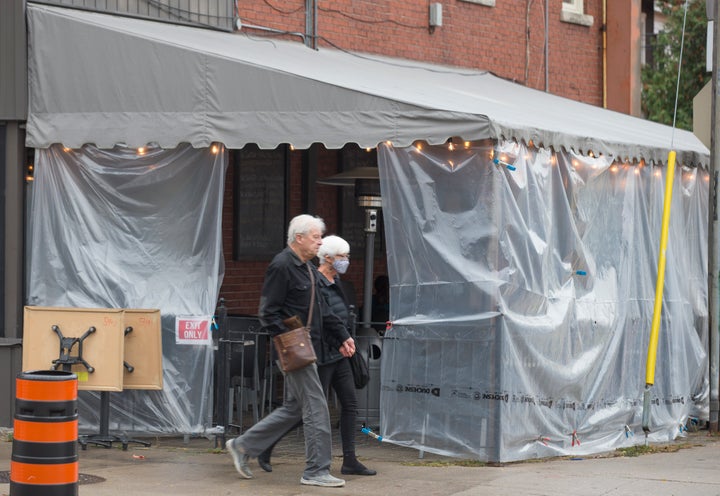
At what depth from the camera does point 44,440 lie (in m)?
6.96

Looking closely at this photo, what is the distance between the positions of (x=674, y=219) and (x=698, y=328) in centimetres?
119

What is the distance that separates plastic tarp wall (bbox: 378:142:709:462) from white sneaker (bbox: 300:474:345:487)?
4.65 feet

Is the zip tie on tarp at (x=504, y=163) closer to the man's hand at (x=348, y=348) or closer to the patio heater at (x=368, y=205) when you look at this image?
the man's hand at (x=348, y=348)

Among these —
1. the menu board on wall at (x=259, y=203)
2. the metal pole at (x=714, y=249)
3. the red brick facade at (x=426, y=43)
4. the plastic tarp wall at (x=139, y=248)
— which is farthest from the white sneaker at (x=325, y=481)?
the menu board on wall at (x=259, y=203)

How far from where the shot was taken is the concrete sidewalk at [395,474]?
8844mm

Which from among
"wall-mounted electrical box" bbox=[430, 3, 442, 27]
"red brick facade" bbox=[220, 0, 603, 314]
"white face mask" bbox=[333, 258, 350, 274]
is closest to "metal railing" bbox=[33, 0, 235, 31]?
"red brick facade" bbox=[220, 0, 603, 314]

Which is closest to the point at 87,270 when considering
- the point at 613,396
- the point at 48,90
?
the point at 48,90

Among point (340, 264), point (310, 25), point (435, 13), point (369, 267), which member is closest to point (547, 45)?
point (435, 13)

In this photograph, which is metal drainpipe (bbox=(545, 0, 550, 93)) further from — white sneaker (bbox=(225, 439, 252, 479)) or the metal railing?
white sneaker (bbox=(225, 439, 252, 479))

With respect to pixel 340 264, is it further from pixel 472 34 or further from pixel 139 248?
pixel 472 34

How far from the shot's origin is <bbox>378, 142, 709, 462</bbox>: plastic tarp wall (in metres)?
9.96

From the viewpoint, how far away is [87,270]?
11.2 m

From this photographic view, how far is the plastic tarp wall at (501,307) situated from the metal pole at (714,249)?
4.93ft

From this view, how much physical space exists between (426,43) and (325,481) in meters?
7.77
